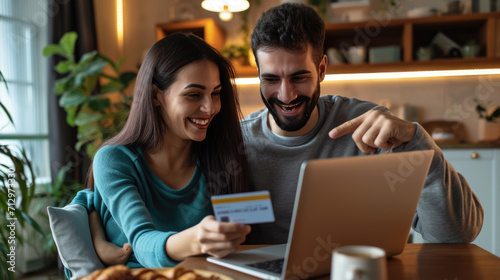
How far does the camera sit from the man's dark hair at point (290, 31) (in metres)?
1.41

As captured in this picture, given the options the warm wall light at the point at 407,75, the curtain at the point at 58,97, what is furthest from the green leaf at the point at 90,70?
the warm wall light at the point at 407,75

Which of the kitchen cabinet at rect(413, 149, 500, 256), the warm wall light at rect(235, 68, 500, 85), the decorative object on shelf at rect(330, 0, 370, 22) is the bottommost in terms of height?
the kitchen cabinet at rect(413, 149, 500, 256)

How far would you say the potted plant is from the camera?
3090 millimetres

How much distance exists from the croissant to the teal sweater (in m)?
0.34

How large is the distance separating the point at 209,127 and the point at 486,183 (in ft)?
7.38

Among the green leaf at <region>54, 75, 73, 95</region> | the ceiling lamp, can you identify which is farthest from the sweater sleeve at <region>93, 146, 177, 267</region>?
the green leaf at <region>54, 75, 73, 95</region>

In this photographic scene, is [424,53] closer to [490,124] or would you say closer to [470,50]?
[470,50]

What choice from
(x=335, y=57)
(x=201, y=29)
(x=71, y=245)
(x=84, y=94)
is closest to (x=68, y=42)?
(x=84, y=94)

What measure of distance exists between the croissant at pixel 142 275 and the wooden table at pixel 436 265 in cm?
13

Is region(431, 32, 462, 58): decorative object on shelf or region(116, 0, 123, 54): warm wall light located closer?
region(431, 32, 462, 58): decorative object on shelf

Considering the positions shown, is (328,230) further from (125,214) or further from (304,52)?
(304,52)

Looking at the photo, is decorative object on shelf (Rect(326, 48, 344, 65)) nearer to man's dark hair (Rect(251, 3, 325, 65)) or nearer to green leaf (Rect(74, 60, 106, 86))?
green leaf (Rect(74, 60, 106, 86))

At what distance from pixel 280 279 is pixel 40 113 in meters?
3.06

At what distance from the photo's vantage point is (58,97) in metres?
3.15
